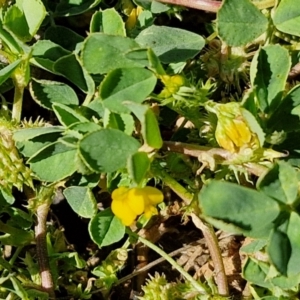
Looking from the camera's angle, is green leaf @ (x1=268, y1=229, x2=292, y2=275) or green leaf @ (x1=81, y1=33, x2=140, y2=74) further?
green leaf @ (x1=81, y1=33, x2=140, y2=74)

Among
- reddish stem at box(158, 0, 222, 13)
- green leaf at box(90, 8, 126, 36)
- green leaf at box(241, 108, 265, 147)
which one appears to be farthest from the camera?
reddish stem at box(158, 0, 222, 13)

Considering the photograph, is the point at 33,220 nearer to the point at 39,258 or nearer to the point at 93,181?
the point at 39,258

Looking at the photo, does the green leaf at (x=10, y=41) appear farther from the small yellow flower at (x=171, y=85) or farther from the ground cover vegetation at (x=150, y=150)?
the small yellow flower at (x=171, y=85)

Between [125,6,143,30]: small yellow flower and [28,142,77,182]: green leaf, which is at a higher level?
[125,6,143,30]: small yellow flower

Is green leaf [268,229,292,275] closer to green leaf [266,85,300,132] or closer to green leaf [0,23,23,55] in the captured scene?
green leaf [266,85,300,132]

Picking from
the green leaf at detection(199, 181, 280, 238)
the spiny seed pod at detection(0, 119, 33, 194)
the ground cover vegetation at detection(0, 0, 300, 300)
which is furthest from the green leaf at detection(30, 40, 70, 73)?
the green leaf at detection(199, 181, 280, 238)

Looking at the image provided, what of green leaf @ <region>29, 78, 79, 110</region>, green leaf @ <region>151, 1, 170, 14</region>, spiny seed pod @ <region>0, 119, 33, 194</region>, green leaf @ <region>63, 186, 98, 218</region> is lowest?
green leaf @ <region>63, 186, 98, 218</region>
